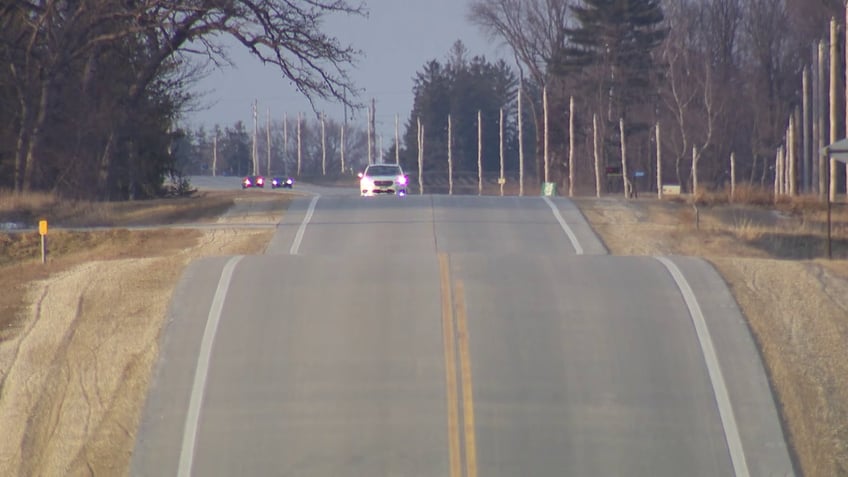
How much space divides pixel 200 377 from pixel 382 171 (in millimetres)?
35534

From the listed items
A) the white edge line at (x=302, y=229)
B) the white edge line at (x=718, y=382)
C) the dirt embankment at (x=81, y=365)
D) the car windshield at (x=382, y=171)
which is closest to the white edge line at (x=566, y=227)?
the white edge line at (x=302, y=229)

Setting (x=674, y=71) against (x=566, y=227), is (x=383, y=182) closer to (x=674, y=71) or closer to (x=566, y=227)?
(x=566, y=227)

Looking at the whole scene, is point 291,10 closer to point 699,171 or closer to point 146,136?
point 146,136

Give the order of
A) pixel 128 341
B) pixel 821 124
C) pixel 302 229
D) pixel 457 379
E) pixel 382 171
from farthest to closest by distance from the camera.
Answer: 1. pixel 382 171
2. pixel 821 124
3. pixel 302 229
4. pixel 128 341
5. pixel 457 379

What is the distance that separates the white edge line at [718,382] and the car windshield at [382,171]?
32129 mm

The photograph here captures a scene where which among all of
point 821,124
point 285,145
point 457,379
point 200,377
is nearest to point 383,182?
point 821,124

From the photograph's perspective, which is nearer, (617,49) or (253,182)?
(617,49)

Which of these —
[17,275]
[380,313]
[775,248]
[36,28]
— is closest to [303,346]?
[380,313]

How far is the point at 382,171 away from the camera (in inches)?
1820

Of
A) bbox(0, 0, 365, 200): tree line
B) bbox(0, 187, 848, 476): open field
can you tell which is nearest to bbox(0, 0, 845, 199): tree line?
bbox(0, 0, 365, 200): tree line

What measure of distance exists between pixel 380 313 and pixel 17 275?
25.5ft

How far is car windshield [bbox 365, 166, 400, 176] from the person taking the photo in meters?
46.0

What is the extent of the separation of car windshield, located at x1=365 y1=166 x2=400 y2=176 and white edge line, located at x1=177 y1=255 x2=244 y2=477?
31.6 meters

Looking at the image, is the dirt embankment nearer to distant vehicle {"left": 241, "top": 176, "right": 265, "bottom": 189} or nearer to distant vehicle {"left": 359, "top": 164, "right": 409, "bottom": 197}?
distant vehicle {"left": 359, "top": 164, "right": 409, "bottom": 197}
